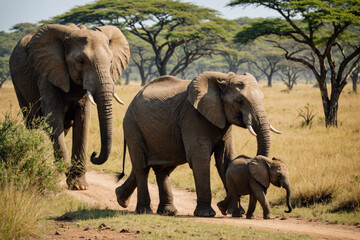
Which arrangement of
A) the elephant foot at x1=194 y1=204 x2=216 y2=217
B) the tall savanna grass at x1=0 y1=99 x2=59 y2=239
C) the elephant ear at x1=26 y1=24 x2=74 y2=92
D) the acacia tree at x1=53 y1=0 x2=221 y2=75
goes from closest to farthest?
the tall savanna grass at x1=0 y1=99 x2=59 y2=239 → the elephant foot at x1=194 y1=204 x2=216 y2=217 → the elephant ear at x1=26 y1=24 x2=74 y2=92 → the acacia tree at x1=53 y1=0 x2=221 y2=75

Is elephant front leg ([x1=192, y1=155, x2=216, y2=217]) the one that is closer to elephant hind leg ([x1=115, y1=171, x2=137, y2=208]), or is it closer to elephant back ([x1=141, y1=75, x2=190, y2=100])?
elephant back ([x1=141, y1=75, x2=190, y2=100])

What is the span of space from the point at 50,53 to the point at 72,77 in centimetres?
65

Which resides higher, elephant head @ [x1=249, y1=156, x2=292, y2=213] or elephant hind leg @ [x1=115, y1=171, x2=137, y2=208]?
elephant head @ [x1=249, y1=156, x2=292, y2=213]

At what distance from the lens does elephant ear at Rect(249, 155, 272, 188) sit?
713 cm

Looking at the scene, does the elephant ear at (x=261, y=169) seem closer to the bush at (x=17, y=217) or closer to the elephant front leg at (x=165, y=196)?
the elephant front leg at (x=165, y=196)

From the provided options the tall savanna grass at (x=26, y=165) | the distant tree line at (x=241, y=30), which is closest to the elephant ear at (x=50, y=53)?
the tall savanna grass at (x=26, y=165)

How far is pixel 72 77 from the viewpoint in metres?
8.77

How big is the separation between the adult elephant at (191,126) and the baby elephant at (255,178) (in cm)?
20

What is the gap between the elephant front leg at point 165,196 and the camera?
7930mm

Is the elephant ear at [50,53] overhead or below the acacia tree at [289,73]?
overhead

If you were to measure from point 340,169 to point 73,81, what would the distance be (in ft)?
17.6

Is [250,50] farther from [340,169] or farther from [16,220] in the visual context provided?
[16,220]

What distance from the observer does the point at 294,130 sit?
16875 millimetres

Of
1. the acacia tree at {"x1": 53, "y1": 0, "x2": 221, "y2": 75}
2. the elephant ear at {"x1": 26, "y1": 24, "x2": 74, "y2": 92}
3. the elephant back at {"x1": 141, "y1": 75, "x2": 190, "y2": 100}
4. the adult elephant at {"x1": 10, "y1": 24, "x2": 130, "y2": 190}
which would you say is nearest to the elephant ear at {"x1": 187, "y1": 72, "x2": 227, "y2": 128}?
the elephant back at {"x1": 141, "y1": 75, "x2": 190, "y2": 100}
